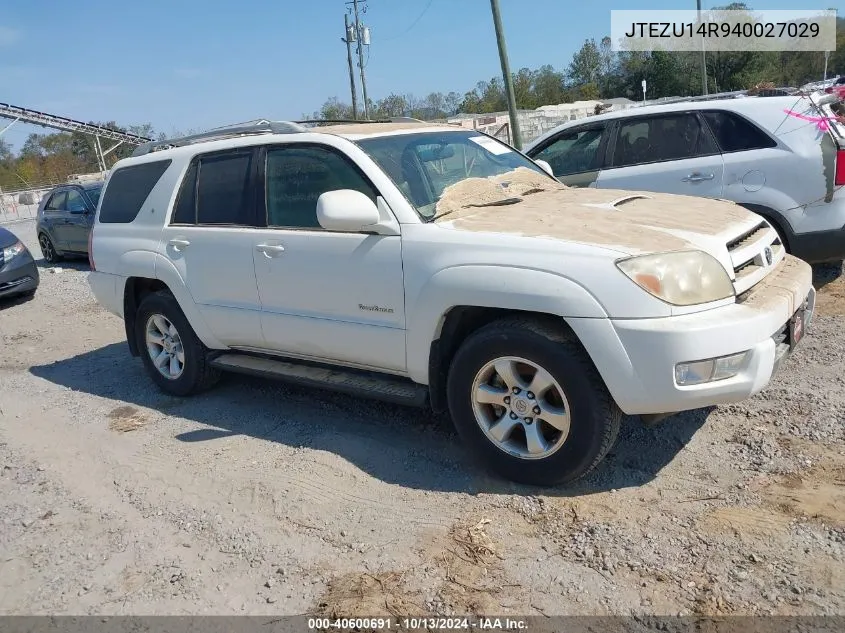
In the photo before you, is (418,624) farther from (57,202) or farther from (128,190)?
(57,202)

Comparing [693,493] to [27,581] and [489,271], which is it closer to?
[489,271]

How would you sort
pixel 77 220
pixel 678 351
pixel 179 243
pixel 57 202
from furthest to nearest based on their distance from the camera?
pixel 57 202 → pixel 77 220 → pixel 179 243 → pixel 678 351

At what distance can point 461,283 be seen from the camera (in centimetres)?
336

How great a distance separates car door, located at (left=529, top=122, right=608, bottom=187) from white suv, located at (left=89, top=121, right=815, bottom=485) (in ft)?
6.46

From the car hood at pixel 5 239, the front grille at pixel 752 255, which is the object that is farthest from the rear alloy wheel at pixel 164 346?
the car hood at pixel 5 239

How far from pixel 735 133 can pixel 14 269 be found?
9.74 m

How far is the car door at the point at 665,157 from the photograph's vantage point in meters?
6.12

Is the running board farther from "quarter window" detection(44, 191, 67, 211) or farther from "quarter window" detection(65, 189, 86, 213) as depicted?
"quarter window" detection(44, 191, 67, 211)

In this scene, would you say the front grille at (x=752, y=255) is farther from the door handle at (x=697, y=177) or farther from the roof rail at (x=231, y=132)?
the roof rail at (x=231, y=132)

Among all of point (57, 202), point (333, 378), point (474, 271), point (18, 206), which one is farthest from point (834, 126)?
point (18, 206)

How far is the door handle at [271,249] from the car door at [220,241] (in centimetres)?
11

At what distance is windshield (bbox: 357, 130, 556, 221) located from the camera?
3.90 meters

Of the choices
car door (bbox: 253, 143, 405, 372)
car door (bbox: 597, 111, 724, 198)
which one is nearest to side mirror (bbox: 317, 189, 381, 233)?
car door (bbox: 253, 143, 405, 372)

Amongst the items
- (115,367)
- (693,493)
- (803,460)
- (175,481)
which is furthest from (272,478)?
(115,367)
